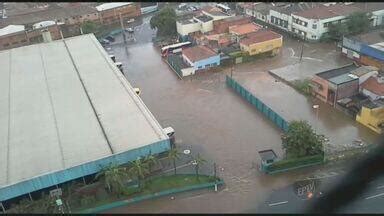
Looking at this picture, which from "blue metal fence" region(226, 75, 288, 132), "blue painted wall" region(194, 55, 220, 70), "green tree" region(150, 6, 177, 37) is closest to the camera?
"blue metal fence" region(226, 75, 288, 132)

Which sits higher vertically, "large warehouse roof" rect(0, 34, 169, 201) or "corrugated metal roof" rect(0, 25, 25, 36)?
"corrugated metal roof" rect(0, 25, 25, 36)

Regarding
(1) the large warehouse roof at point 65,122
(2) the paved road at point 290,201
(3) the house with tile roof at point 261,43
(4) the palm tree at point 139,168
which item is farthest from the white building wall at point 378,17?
(4) the palm tree at point 139,168

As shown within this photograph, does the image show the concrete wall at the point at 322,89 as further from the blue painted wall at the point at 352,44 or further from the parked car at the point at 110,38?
the parked car at the point at 110,38

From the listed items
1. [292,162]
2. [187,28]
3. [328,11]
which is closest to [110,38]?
[187,28]

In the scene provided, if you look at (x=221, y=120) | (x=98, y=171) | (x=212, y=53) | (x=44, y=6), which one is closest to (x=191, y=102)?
(x=221, y=120)

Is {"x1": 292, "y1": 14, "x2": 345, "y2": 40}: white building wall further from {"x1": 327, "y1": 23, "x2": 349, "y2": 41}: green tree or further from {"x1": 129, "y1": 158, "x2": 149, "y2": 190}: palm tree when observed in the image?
{"x1": 129, "y1": 158, "x2": 149, "y2": 190}: palm tree

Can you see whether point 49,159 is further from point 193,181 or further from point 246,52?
point 246,52

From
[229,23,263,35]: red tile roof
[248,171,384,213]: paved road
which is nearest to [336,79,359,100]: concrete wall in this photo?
[248,171,384,213]: paved road
